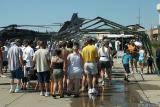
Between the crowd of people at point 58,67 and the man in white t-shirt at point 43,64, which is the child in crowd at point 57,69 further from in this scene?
the man in white t-shirt at point 43,64

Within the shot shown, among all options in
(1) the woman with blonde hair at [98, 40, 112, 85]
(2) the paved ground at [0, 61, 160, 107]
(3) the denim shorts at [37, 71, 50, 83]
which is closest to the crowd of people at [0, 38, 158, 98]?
(3) the denim shorts at [37, 71, 50, 83]

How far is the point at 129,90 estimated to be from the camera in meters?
17.0

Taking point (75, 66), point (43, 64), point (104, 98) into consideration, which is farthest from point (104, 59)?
point (43, 64)

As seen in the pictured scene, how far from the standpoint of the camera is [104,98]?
14750 mm

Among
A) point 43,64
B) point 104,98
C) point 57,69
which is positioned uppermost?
point 43,64

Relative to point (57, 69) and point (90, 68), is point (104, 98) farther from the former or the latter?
point (57, 69)

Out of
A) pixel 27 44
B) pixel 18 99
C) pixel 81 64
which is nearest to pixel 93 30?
pixel 27 44

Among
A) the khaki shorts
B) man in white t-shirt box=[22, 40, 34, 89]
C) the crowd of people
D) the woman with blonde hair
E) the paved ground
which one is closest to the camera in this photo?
the paved ground

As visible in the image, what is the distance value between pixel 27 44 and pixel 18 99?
128 inches

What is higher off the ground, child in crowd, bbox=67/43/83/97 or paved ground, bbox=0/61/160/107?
child in crowd, bbox=67/43/83/97

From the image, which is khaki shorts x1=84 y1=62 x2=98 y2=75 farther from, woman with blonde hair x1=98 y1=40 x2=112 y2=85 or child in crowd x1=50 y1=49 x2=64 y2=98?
woman with blonde hair x1=98 y1=40 x2=112 y2=85

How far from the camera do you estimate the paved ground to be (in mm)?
13391

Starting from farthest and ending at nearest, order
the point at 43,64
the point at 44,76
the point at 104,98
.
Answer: the point at 44,76 < the point at 43,64 < the point at 104,98

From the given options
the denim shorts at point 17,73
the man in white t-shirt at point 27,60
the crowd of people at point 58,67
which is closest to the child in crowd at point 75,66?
the crowd of people at point 58,67
